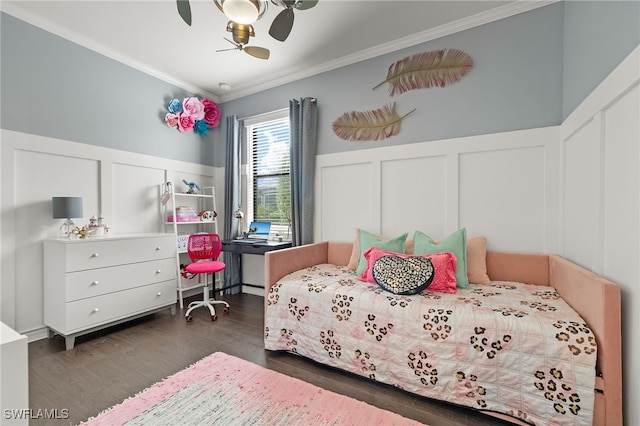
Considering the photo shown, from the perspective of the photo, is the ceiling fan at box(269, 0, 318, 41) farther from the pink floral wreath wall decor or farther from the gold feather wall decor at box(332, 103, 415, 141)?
the pink floral wreath wall decor

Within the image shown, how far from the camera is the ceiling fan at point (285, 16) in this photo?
153 cm

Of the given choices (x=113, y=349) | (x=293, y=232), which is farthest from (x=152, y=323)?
(x=293, y=232)

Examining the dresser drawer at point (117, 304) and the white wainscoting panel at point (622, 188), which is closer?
the white wainscoting panel at point (622, 188)

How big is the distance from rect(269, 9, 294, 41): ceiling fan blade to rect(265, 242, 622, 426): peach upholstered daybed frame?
1584mm

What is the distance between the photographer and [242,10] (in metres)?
1.48

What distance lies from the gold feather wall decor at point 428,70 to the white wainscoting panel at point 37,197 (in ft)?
9.88

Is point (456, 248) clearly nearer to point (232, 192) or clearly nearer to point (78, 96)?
point (232, 192)

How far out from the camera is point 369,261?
2320mm

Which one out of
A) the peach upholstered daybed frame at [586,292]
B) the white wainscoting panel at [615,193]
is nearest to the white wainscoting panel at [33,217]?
the peach upholstered daybed frame at [586,292]

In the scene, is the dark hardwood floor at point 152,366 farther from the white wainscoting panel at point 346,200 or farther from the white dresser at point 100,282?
the white wainscoting panel at point 346,200

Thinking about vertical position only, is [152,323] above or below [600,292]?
below

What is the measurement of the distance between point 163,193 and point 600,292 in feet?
12.9

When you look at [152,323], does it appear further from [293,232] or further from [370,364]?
[370,364]

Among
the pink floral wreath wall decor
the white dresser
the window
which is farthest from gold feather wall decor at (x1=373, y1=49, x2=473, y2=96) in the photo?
the white dresser
